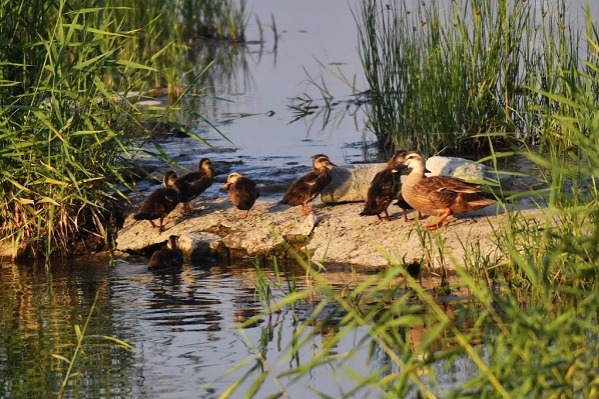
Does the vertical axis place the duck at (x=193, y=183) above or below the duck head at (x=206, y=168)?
below

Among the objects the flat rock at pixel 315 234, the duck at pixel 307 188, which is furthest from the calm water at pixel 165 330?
the duck at pixel 307 188

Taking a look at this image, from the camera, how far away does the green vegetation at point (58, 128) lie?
8.61 m

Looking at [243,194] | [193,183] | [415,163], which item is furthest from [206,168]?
[415,163]

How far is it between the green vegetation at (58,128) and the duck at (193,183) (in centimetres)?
48

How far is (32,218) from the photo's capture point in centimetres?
902

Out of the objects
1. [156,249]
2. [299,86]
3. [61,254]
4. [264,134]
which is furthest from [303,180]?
[299,86]

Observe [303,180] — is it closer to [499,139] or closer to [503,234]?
[503,234]

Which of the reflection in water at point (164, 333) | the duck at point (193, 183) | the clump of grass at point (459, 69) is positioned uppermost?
the clump of grass at point (459, 69)

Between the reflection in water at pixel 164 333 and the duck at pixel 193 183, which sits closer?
the reflection in water at pixel 164 333

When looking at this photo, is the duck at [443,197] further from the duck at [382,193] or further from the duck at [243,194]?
the duck at [243,194]

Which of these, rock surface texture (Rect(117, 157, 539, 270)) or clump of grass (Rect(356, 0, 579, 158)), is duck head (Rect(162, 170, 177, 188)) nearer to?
rock surface texture (Rect(117, 157, 539, 270))

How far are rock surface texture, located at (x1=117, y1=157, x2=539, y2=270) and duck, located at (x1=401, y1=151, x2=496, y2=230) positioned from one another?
0.10 meters

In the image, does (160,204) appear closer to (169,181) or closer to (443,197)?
(169,181)

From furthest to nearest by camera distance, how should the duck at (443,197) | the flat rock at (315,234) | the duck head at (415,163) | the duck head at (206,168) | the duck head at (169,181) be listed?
the duck head at (206,168) → the duck head at (169,181) → the duck head at (415,163) → the duck at (443,197) → the flat rock at (315,234)
